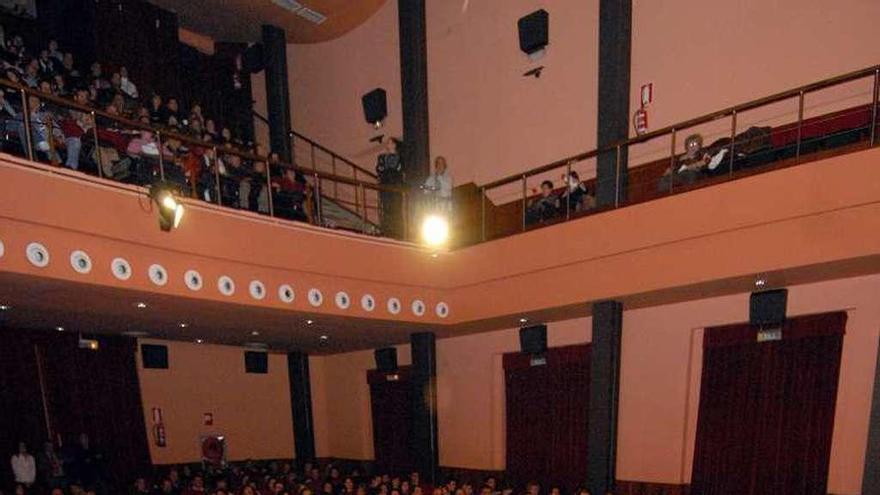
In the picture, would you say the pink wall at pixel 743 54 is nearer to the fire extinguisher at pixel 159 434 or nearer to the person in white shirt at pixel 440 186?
the person in white shirt at pixel 440 186

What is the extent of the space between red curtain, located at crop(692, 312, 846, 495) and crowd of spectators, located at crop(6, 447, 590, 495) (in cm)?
179

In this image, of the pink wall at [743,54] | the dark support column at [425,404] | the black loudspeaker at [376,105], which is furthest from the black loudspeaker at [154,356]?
the pink wall at [743,54]

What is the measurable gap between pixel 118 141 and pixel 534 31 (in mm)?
6268

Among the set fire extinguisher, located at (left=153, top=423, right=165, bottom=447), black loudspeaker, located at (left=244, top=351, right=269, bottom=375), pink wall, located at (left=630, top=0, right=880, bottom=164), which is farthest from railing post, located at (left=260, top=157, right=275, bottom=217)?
black loudspeaker, located at (left=244, top=351, right=269, bottom=375)

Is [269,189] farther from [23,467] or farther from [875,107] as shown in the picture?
[875,107]

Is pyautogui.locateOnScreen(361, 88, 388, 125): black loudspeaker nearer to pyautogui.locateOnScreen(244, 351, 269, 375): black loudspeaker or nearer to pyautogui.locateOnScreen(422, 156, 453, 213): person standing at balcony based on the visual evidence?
pyautogui.locateOnScreen(422, 156, 453, 213): person standing at balcony

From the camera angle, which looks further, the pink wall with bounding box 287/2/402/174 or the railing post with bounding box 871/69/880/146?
the pink wall with bounding box 287/2/402/174

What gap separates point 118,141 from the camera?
23.3 feet

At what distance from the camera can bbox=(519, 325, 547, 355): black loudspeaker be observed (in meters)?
9.84

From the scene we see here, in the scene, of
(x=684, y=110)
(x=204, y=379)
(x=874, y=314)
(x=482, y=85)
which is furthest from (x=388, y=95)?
(x=874, y=314)

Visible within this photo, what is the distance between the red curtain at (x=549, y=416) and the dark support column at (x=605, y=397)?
51.0 inches

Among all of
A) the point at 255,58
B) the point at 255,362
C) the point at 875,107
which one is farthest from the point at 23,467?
the point at 875,107

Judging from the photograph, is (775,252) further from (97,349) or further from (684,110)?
(97,349)

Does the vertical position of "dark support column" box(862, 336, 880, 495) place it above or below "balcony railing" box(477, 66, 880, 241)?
below
